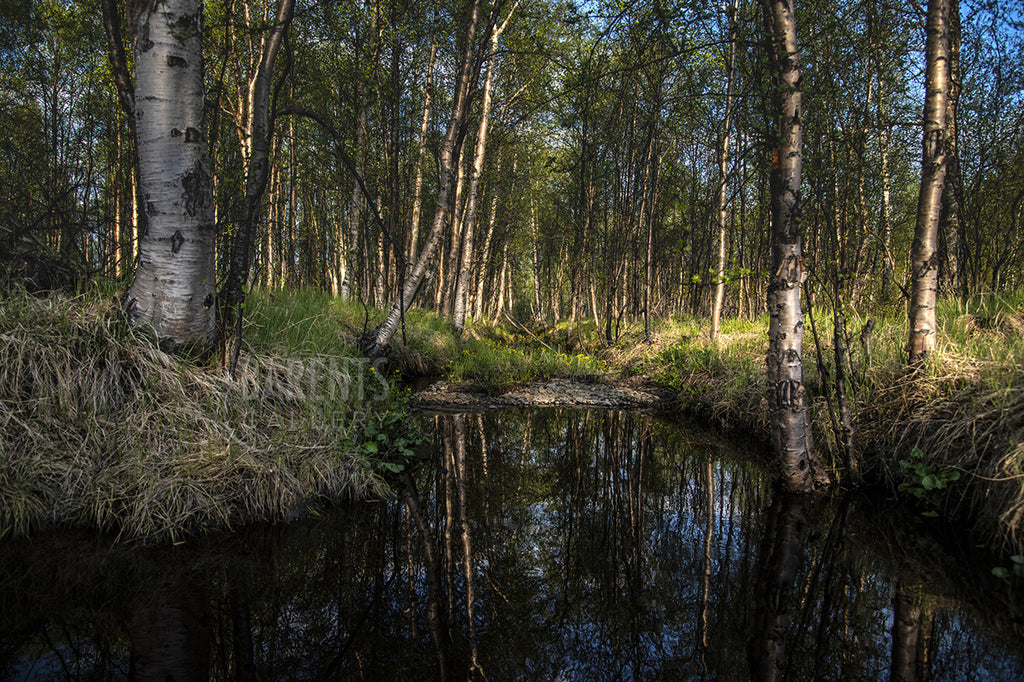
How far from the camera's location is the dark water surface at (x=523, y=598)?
2.26 meters

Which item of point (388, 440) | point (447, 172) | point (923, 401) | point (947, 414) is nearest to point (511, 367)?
point (447, 172)

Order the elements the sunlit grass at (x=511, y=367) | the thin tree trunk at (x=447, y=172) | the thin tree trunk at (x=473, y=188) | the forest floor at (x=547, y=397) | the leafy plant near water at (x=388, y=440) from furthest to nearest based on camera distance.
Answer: the thin tree trunk at (x=473, y=188)
the sunlit grass at (x=511, y=367)
the forest floor at (x=547, y=397)
the thin tree trunk at (x=447, y=172)
the leafy plant near water at (x=388, y=440)

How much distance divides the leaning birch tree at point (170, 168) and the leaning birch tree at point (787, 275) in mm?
4749

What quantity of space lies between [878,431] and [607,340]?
843cm

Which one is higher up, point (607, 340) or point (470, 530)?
point (607, 340)

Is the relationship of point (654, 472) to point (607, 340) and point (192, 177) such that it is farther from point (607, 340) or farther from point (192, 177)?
point (607, 340)

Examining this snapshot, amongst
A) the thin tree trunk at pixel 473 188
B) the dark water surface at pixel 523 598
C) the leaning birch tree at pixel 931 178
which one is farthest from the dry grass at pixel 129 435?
the thin tree trunk at pixel 473 188

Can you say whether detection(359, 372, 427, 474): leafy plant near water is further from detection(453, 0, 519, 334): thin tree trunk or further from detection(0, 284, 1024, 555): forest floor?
detection(453, 0, 519, 334): thin tree trunk

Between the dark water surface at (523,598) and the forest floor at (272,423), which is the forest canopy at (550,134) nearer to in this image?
the forest floor at (272,423)

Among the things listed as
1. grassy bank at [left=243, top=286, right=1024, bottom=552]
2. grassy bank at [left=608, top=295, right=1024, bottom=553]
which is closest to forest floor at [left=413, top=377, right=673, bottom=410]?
grassy bank at [left=243, top=286, right=1024, bottom=552]

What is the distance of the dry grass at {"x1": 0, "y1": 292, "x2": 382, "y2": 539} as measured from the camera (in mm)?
3158

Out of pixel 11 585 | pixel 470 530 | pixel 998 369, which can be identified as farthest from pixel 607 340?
pixel 11 585

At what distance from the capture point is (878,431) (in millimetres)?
4691

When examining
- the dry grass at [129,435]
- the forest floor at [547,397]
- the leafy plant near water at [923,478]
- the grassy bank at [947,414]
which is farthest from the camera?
the forest floor at [547,397]
